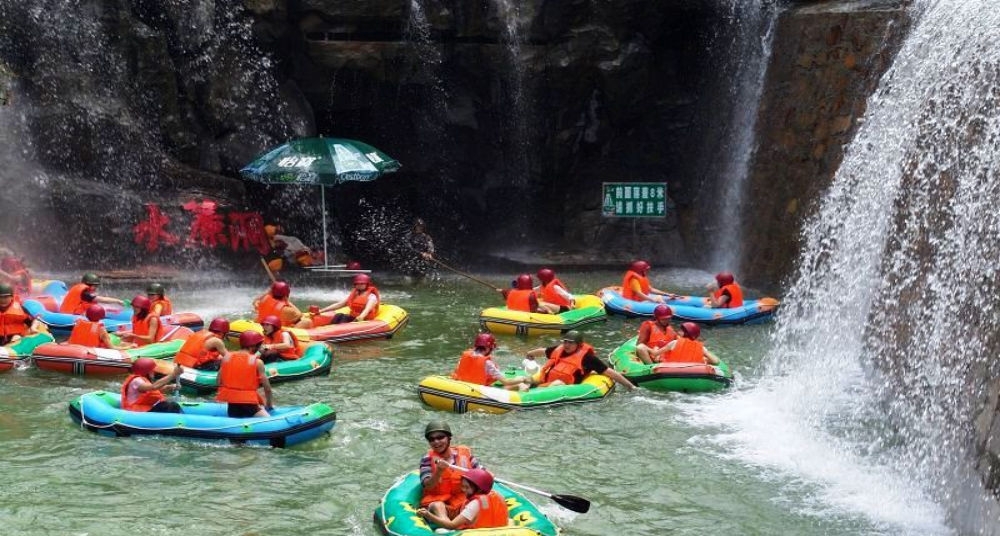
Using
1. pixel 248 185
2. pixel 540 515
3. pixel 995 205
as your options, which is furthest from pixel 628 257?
pixel 540 515

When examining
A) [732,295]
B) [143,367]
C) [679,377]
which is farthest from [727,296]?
[143,367]

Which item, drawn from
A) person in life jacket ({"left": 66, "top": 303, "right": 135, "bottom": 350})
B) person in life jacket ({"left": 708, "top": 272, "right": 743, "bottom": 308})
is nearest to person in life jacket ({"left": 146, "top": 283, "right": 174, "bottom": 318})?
person in life jacket ({"left": 66, "top": 303, "right": 135, "bottom": 350})

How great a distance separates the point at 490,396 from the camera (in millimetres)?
14180

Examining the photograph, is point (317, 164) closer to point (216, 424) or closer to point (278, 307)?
point (278, 307)

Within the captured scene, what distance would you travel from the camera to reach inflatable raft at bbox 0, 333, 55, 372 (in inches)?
625

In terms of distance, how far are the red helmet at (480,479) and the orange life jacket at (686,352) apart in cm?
652

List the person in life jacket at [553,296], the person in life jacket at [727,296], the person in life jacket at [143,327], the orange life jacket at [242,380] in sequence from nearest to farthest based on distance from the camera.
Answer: the orange life jacket at [242,380] < the person in life jacket at [143,327] < the person in life jacket at [553,296] < the person in life jacket at [727,296]

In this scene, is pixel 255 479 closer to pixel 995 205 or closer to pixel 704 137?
pixel 995 205

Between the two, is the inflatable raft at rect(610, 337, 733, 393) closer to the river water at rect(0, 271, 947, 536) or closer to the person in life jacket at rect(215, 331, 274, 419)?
the river water at rect(0, 271, 947, 536)

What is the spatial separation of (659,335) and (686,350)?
2.42 ft

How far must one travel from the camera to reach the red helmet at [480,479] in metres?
9.69

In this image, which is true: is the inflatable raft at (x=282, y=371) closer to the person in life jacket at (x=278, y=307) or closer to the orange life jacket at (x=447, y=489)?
the person in life jacket at (x=278, y=307)

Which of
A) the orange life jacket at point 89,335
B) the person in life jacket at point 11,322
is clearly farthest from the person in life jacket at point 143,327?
the person in life jacket at point 11,322

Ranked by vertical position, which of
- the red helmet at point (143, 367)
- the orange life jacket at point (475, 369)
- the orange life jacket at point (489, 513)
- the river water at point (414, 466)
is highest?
the red helmet at point (143, 367)
